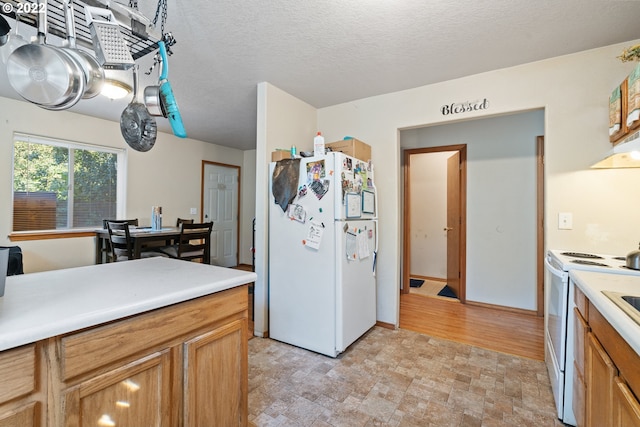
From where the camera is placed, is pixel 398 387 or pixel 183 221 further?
pixel 183 221

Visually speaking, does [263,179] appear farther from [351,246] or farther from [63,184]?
[63,184]

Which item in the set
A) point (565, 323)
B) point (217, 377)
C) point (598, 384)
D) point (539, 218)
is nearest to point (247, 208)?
point (539, 218)

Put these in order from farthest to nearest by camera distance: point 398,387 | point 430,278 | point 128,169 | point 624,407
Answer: point 430,278
point 128,169
point 398,387
point 624,407

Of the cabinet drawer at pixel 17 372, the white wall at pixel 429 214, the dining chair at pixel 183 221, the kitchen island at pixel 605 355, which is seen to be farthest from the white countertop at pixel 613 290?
the dining chair at pixel 183 221

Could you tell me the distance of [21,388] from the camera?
714 millimetres

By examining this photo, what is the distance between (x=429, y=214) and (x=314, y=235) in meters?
3.09

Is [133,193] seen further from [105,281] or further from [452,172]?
[452,172]

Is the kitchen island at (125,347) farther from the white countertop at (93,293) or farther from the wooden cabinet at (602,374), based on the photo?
the wooden cabinet at (602,374)

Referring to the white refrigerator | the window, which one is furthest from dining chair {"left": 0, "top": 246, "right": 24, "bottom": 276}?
the white refrigerator

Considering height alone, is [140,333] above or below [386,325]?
above

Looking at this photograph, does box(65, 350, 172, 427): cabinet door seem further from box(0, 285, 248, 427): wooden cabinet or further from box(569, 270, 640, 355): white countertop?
box(569, 270, 640, 355): white countertop

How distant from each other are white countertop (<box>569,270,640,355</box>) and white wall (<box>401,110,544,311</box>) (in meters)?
2.08

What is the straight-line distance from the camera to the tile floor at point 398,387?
1.64 meters

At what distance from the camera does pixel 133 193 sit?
4.32 m
